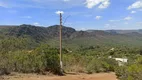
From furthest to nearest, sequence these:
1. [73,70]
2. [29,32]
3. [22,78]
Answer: [29,32] < [73,70] < [22,78]

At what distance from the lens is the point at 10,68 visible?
20594 mm

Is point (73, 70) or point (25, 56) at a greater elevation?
point (25, 56)

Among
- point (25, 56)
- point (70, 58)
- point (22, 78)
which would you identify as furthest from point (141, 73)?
point (70, 58)

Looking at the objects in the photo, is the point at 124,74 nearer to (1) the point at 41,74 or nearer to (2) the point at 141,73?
(2) the point at 141,73

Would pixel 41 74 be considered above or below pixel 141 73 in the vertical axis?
below

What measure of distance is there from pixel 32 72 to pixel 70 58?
7.64 metres

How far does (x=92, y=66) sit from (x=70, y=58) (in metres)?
2.71

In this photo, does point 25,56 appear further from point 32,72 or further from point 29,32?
point 29,32

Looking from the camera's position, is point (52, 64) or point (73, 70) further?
point (73, 70)

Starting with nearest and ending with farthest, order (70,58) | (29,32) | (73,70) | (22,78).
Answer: (22,78) < (73,70) < (70,58) < (29,32)

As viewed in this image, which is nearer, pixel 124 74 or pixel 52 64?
pixel 124 74

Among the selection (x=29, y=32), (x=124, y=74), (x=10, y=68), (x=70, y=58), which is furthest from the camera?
(x=29, y=32)

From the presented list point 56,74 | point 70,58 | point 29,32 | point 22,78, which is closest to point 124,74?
point 22,78

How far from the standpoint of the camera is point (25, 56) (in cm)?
2212
